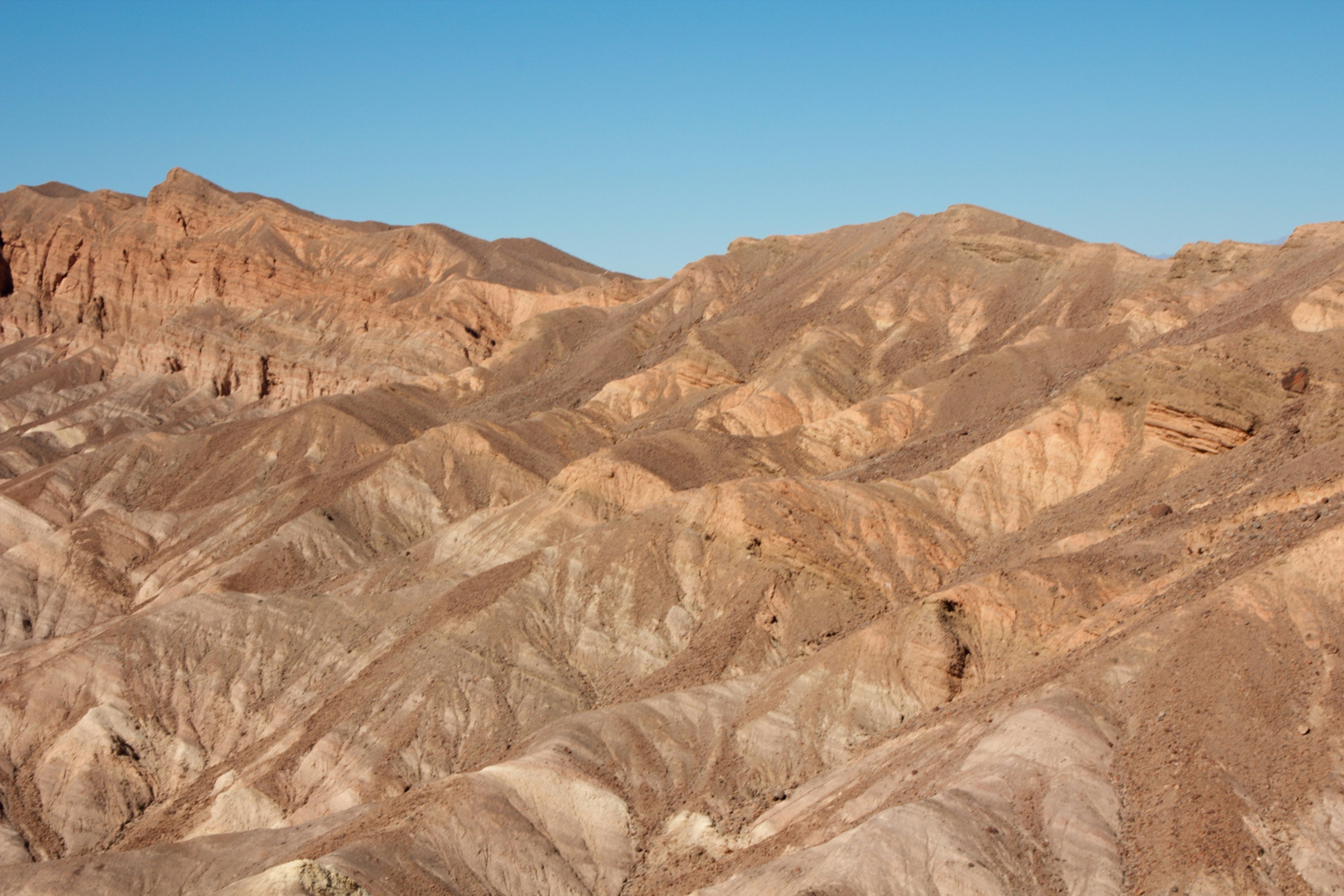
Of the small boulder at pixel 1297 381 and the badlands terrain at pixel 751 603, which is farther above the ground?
the small boulder at pixel 1297 381

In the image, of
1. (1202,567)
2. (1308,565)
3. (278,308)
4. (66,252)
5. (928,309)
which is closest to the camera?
(1308,565)

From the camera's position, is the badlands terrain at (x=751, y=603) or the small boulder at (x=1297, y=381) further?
the small boulder at (x=1297, y=381)

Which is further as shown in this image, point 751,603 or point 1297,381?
point 1297,381

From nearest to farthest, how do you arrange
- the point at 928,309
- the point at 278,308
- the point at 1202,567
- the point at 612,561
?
the point at 1202,567
the point at 612,561
the point at 928,309
the point at 278,308

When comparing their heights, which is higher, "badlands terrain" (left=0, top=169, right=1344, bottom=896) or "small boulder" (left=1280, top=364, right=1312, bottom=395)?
"small boulder" (left=1280, top=364, right=1312, bottom=395)

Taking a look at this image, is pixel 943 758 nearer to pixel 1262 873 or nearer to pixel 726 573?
pixel 1262 873

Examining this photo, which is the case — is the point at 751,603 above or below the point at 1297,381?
below

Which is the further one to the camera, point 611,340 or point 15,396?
point 15,396

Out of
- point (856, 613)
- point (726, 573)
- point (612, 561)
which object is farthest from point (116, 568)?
point (856, 613)
